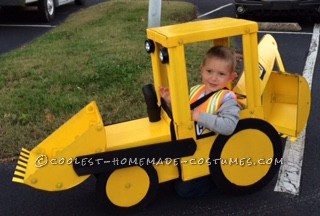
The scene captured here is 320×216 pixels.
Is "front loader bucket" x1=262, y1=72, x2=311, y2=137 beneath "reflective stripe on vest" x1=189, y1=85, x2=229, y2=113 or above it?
Answer: beneath

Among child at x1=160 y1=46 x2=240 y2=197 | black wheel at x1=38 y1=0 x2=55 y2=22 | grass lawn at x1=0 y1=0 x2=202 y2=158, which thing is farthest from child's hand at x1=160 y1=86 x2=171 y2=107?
black wheel at x1=38 y1=0 x2=55 y2=22

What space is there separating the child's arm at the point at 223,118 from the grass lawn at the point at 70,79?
5.38 ft

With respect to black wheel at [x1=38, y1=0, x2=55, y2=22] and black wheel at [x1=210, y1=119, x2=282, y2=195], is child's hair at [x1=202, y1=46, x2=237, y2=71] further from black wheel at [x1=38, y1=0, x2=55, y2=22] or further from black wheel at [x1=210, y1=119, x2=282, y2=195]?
black wheel at [x1=38, y1=0, x2=55, y2=22]

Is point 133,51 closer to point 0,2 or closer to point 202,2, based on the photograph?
point 0,2

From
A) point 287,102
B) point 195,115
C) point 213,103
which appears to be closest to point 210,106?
point 213,103

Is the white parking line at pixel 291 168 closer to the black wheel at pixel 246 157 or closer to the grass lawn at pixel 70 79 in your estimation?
the black wheel at pixel 246 157

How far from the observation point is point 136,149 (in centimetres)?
290

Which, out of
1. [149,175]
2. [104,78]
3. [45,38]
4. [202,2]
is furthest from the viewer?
[202,2]

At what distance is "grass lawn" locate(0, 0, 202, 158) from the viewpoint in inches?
174

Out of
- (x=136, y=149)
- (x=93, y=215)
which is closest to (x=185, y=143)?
(x=136, y=149)

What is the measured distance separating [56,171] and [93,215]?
455 mm

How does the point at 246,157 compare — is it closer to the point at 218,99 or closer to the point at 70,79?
the point at 218,99

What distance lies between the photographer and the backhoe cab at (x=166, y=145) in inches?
110

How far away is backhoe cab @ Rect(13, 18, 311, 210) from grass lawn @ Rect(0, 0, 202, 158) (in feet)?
4.01
